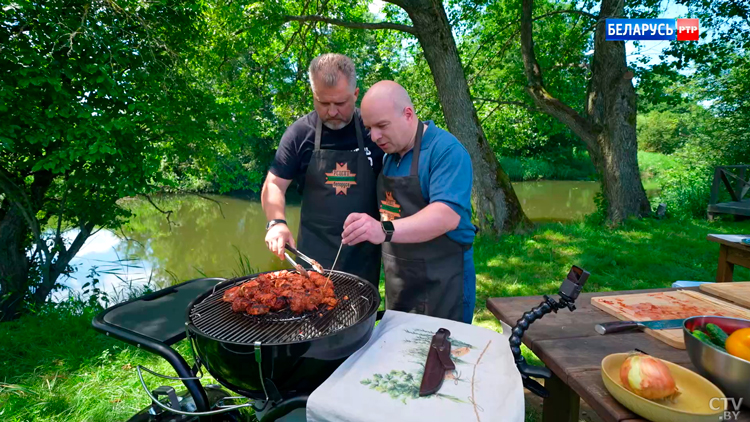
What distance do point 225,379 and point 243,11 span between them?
22.4 ft

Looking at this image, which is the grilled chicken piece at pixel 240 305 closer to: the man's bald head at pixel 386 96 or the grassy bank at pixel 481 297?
the man's bald head at pixel 386 96

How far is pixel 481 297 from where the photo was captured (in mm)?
4414

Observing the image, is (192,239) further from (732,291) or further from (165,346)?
(732,291)

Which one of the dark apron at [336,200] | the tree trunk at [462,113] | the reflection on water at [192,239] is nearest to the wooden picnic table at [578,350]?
the dark apron at [336,200]

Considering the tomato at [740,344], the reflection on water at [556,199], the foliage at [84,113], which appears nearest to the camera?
the tomato at [740,344]

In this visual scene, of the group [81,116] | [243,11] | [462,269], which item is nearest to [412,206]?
[462,269]

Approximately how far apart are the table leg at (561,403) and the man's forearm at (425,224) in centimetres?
75

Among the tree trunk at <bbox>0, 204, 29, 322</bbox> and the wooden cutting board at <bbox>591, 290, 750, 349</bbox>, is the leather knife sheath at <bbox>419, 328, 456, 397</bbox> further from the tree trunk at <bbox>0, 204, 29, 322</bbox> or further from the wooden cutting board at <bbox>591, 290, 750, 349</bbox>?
the tree trunk at <bbox>0, 204, 29, 322</bbox>

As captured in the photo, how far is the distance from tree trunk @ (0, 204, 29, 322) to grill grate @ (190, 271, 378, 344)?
4568 millimetres

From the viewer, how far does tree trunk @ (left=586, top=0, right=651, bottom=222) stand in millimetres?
7191

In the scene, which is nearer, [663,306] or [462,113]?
[663,306]

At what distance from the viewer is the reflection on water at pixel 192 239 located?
23.5 feet
